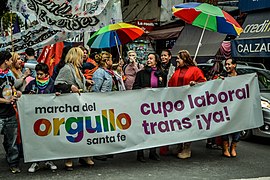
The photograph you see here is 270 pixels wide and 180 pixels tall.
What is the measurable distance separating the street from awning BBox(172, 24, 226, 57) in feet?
28.9

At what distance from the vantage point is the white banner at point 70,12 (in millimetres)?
8312

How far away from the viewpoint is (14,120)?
6734 millimetres

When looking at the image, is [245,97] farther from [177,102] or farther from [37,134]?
[37,134]

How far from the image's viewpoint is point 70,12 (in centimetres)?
857

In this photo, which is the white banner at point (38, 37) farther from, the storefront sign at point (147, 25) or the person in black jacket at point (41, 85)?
the storefront sign at point (147, 25)

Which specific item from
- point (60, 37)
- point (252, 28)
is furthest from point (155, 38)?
point (60, 37)

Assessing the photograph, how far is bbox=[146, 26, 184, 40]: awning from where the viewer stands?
19.8m

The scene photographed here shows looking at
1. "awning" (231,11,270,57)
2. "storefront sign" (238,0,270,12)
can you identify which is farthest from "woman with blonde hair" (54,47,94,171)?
"storefront sign" (238,0,270,12)

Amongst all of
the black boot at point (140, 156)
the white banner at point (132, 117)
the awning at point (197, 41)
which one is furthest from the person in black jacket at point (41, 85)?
the awning at point (197, 41)

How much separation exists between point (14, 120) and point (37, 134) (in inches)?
15.9

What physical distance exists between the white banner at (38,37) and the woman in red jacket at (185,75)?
2312 millimetres

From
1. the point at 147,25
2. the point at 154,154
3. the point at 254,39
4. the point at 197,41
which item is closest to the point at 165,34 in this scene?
the point at 197,41

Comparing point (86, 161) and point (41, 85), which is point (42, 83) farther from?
point (86, 161)

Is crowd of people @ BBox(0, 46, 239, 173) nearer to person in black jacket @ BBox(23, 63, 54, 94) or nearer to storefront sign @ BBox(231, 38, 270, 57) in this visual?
person in black jacket @ BBox(23, 63, 54, 94)
